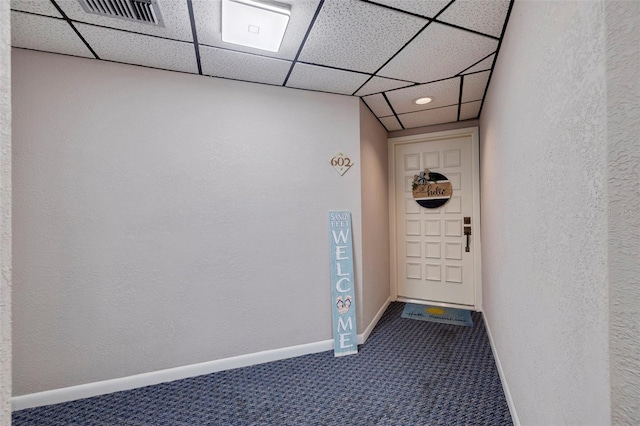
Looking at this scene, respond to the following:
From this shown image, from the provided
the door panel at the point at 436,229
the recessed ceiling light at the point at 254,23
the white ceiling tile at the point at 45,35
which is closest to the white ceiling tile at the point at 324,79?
the recessed ceiling light at the point at 254,23

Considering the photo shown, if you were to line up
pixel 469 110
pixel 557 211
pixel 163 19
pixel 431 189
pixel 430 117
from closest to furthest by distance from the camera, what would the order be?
pixel 557 211
pixel 163 19
pixel 469 110
pixel 430 117
pixel 431 189

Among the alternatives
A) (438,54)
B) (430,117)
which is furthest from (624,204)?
(430,117)

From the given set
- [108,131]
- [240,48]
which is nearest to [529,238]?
[240,48]

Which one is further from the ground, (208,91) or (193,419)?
(208,91)

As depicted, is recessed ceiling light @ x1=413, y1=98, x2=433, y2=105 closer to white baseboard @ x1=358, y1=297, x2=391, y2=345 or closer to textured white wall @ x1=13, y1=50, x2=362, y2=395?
textured white wall @ x1=13, y1=50, x2=362, y2=395

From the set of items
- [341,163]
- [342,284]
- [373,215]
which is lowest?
[342,284]

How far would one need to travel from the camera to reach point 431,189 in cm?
350

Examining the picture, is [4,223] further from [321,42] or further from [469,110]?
[469,110]

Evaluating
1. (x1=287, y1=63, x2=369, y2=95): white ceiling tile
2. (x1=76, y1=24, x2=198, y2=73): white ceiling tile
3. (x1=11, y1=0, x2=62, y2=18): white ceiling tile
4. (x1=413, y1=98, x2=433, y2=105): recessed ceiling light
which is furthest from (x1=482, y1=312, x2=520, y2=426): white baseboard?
(x1=11, y1=0, x2=62, y2=18): white ceiling tile

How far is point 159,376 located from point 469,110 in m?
3.74

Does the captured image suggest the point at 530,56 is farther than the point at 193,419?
No

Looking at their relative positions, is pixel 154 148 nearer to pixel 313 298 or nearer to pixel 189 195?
pixel 189 195

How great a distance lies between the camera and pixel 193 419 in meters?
1.65

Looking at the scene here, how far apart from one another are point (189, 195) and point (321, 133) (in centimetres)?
124
